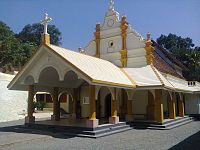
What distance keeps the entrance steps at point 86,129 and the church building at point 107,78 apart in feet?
1.01

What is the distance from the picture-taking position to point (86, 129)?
44.3ft

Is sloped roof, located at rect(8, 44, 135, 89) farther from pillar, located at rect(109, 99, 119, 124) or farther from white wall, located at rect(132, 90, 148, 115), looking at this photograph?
white wall, located at rect(132, 90, 148, 115)

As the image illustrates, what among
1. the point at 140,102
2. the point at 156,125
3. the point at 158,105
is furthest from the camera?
the point at 140,102

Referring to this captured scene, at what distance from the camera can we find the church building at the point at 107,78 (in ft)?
47.4

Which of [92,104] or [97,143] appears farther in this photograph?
[92,104]

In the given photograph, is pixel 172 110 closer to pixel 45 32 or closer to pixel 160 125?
pixel 160 125

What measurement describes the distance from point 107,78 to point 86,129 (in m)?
3.03

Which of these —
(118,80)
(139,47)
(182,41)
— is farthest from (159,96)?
(182,41)

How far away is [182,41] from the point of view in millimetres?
70562

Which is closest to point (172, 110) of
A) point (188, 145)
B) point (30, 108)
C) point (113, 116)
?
point (113, 116)

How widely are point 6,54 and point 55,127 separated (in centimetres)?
2880

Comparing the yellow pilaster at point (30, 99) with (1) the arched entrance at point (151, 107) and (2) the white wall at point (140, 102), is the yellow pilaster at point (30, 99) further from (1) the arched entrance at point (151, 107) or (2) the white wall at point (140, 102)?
(1) the arched entrance at point (151, 107)

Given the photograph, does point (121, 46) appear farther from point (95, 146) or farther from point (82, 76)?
point (95, 146)

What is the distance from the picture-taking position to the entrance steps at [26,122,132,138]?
43.3 feet
